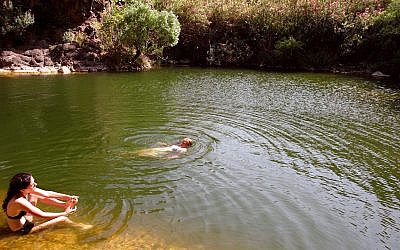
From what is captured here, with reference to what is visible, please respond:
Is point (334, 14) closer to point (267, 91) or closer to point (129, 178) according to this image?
point (267, 91)

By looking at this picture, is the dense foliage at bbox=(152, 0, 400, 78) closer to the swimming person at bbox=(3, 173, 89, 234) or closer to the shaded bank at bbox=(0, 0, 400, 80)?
the shaded bank at bbox=(0, 0, 400, 80)

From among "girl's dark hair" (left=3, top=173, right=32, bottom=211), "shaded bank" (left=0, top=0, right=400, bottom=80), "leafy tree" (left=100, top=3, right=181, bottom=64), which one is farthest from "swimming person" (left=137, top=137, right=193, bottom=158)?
"shaded bank" (left=0, top=0, right=400, bottom=80)

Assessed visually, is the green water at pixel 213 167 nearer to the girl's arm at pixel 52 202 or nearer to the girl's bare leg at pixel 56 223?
the girl's bare leg at pixel 56 223

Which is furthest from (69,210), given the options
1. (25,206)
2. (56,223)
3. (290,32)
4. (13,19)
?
(290,32)

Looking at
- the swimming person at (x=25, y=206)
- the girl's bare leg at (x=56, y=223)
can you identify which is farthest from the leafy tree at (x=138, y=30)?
the girl's bare leg at (x=56, y=223)

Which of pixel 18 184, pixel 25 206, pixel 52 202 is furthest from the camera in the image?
pixel 52 202

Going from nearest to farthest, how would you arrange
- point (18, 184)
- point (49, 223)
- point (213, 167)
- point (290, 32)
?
1. point (18, 184)
2. point (49, 223)
3. point (213, 167)
4. point (290, 32)

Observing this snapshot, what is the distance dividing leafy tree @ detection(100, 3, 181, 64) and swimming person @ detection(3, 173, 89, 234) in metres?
30.8

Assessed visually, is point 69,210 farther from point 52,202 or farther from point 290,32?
point 290,32

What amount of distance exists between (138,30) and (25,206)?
31834 millimetres

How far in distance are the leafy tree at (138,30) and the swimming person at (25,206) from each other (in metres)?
30.8

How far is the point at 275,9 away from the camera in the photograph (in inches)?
1839

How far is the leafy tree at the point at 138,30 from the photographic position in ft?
125

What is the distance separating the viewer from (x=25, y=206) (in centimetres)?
886
